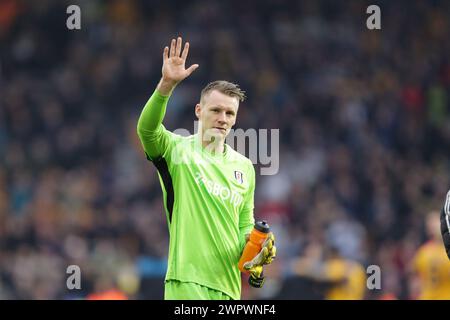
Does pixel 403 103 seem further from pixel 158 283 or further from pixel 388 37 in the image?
pixel 158 283

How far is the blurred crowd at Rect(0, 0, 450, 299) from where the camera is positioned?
13945 mm

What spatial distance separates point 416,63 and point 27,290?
730 cm

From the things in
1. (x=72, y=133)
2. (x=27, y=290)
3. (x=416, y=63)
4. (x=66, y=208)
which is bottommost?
(x=27, y=290)

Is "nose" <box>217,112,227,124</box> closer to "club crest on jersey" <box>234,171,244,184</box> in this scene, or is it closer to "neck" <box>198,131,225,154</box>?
"neck" <box>198,131,225,154</box>

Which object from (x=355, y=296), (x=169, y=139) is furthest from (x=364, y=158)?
(x=169, y=139)

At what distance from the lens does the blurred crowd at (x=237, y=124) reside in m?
13.9

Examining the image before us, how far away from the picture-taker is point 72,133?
16250 mm

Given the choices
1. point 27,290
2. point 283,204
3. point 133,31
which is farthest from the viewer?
point 133,31

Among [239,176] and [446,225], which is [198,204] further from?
[446,225]

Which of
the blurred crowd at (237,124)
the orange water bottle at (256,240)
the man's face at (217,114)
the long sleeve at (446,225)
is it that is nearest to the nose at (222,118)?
the man's face at (217,114)

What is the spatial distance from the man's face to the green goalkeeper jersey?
0.13m

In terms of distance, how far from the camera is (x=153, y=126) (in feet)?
20.9

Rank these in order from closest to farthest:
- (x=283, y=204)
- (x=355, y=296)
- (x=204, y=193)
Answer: (x=204, y=193) → (x=355, y=296) → (x=283, y=204)

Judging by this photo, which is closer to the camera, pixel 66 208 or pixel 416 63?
pixel 66 208
